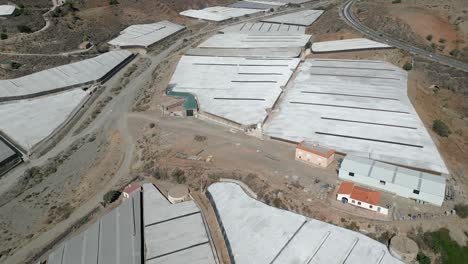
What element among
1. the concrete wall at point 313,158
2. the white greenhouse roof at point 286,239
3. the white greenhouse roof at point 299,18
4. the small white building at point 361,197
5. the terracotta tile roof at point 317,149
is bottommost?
the white greenhouse roof at point 286,239

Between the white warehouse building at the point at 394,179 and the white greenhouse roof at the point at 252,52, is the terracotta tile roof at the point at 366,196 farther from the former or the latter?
the white greenhouse roof at the point at 252,52

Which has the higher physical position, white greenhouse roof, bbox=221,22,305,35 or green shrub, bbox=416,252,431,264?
white greenhouse roof, bbox=221,22,305,35

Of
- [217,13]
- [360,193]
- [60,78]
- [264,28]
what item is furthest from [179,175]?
[217,13]

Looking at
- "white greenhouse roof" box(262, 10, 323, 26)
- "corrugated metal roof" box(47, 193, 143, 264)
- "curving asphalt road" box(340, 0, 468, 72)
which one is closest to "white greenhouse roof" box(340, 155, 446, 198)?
"corrugated metal roof" box(47, 193, 143, 264)

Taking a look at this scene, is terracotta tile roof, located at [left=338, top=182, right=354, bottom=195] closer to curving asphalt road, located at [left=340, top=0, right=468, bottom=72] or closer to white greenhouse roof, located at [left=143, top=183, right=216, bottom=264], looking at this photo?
white greenhouse roof, located at [left=143, top=183, right=216, bottom=264]

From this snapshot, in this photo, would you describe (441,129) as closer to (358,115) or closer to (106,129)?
(358,115)

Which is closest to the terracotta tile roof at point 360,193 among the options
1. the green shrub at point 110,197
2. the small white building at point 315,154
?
the small white building at point 315,154
